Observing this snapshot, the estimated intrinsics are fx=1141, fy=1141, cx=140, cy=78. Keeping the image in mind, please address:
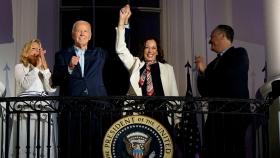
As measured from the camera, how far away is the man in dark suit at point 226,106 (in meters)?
12.4

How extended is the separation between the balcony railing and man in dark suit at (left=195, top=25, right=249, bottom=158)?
0.23 feet

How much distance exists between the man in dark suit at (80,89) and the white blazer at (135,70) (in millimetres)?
231

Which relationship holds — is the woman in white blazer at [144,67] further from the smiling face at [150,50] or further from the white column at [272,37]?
the white column at [272,37]

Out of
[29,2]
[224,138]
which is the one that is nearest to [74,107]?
[224,138]

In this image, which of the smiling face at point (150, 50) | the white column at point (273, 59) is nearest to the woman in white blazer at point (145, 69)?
the smiling face at point (150, 50)

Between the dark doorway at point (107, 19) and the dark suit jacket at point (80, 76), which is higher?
the dark doorway at point (107, 19)

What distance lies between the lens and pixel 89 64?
12617 millimetres

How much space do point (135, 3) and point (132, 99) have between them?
3382 millimetres

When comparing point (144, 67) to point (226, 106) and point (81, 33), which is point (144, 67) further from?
point (226, 106)

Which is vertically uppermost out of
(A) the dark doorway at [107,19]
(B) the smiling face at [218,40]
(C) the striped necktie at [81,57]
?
(A) the dark doorway at [107,19]

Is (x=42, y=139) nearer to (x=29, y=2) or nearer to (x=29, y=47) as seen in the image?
(x=29, y=47)

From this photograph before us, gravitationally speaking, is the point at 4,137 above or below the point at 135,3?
below

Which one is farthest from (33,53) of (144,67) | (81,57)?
(144,67)

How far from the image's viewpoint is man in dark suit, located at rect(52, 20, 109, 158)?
12266 mm
